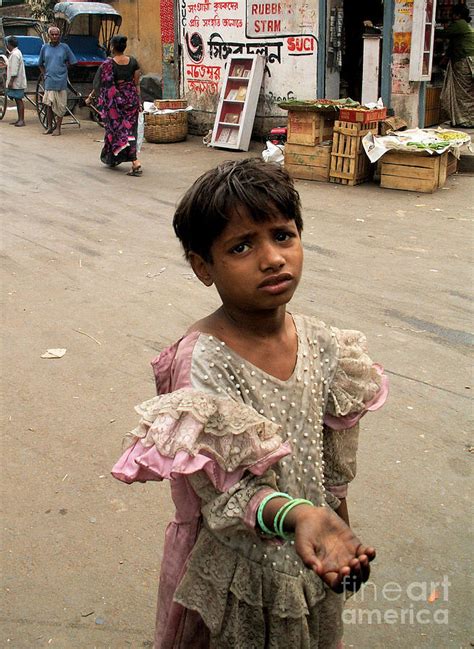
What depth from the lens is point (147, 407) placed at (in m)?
1.52

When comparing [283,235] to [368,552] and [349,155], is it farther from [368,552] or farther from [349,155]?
[349,155]

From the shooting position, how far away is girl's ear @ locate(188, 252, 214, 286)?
64.2 inches

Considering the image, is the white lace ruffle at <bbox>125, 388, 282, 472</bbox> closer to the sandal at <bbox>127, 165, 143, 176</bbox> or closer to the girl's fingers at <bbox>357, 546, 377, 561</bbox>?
the girl's fingers at <bbox>357, 546, 377, 561</bbox>

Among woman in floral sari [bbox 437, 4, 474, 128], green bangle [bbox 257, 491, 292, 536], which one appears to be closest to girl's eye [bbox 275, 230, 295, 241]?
green bangle [bbox 257, 491, 292, 536]

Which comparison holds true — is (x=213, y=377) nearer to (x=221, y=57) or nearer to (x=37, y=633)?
(x=37, y=633)

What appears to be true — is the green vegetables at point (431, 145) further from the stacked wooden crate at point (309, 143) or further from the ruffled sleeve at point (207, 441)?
the ruffled sleeve at point (207, 441)

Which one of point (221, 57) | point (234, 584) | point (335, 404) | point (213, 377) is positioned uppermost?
point (221, 57)

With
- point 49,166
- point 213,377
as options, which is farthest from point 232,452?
point 49,166

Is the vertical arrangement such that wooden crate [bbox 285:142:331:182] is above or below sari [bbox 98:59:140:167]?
below

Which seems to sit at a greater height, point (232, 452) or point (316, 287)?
point (232, 452)

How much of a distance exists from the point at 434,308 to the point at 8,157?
7679 millimetres

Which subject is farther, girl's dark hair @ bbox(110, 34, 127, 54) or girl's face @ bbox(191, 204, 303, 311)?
girl's dark hair @ bbox(110, 34, 127, 54)

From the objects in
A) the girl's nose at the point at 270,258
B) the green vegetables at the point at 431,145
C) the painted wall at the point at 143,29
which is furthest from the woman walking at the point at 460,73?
the girl's nose at the point at 270,258

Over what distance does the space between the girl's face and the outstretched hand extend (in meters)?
0.46
